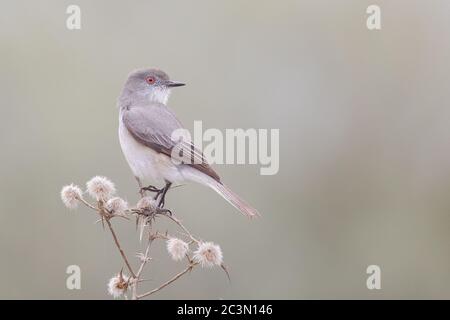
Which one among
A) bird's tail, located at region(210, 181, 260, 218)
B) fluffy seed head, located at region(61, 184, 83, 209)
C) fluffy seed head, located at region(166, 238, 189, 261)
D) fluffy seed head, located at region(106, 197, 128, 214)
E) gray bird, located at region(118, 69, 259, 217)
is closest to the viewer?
fluffy seed head, located at region(166, 238, 189, 261)

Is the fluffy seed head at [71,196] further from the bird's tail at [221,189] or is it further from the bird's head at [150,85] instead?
the bird's head at [150,85]

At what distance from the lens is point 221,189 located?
20.7 ft

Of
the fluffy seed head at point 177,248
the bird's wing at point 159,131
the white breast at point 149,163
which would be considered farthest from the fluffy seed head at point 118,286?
the white breast at point 149,163

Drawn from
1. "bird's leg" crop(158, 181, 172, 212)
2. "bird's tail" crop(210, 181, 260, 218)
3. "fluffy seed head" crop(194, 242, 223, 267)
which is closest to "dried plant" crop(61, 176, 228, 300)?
"fluffy seed head" crop(194, 242, 223, 267)

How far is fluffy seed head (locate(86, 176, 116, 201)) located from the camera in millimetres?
4977

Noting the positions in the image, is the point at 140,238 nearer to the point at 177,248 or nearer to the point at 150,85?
the point at 177,248

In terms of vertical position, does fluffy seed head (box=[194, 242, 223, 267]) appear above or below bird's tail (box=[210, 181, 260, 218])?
below

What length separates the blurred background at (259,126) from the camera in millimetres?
8602

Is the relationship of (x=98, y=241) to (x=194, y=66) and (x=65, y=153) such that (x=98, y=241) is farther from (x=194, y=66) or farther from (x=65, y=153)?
(x=194, y=66)

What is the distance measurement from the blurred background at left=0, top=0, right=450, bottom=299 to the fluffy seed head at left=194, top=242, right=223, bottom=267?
3.56 meters

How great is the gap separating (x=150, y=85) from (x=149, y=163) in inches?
46.9

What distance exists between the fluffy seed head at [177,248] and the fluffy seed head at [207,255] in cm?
8

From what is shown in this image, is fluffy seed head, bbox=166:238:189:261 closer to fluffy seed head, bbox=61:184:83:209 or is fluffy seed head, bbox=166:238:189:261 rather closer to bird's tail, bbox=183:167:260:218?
fluffy seed head, bbox=61:184:83:209

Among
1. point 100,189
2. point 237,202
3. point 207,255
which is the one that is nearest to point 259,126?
point 237,202
